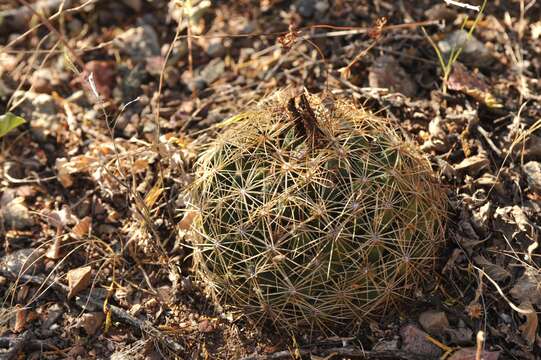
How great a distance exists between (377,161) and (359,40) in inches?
62.8

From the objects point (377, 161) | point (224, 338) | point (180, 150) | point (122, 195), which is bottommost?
point (224, 338)

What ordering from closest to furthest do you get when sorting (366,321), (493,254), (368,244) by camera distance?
(368,244) < (366,321) < (493,254)

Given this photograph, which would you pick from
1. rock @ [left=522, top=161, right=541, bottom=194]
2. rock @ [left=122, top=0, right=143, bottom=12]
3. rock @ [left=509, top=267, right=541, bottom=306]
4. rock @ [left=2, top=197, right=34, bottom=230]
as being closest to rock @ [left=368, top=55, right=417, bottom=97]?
rock @ [left=522, top=161, right=541, bottom=194]

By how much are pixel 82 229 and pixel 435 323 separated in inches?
73.6

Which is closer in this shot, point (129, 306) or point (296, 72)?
point (129, 306)

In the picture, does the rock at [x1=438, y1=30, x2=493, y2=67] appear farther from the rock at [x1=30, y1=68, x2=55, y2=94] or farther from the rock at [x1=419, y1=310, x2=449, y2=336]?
the rock at [x1=30, y1=68, x2=55, y2=94]

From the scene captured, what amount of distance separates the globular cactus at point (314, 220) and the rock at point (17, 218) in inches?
47.1

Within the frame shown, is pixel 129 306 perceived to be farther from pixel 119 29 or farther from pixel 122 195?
pixel 119 29

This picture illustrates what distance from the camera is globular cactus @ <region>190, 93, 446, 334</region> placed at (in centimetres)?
259

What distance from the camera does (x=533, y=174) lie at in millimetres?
3232

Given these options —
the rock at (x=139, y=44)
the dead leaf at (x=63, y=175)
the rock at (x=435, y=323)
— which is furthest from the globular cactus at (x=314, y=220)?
the rock at (x=139, y=44)

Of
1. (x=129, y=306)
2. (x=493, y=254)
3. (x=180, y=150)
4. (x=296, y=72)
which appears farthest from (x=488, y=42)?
(x=129, y=306)

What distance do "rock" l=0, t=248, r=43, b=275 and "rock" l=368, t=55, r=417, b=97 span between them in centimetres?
205

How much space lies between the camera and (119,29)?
15.2 ft
